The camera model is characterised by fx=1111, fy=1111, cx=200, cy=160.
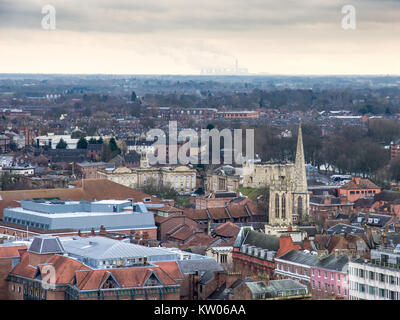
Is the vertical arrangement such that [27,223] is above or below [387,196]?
above

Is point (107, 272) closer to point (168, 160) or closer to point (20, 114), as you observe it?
point (168, 160)

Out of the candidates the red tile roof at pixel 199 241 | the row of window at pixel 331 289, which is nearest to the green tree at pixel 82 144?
the red tile roof at pixel 199 241

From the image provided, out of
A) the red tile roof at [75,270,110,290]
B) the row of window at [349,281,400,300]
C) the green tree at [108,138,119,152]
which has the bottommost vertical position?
the green tree at [108,138,119,152]

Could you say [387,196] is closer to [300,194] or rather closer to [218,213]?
[300,194]

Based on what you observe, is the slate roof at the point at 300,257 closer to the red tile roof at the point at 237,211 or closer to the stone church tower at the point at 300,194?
the stone church tower at the point at 300,194

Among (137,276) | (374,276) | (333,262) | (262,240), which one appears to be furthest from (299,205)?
(137,276)

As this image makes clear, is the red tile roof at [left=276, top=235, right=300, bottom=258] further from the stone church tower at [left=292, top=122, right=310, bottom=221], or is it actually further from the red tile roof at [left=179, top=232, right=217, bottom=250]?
the stone church tower at [left=292, top=122, right=310, bottom=221]

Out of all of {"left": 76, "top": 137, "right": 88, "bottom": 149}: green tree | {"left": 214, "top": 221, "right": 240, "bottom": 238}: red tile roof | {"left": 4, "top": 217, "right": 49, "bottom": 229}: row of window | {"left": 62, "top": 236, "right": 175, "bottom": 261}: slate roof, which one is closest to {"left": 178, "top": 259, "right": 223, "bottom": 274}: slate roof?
{"left": 62, "top": 236, "right": 175, "bottom": 261}: slate roof

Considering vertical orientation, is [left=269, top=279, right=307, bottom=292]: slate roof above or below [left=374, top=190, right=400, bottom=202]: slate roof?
above
